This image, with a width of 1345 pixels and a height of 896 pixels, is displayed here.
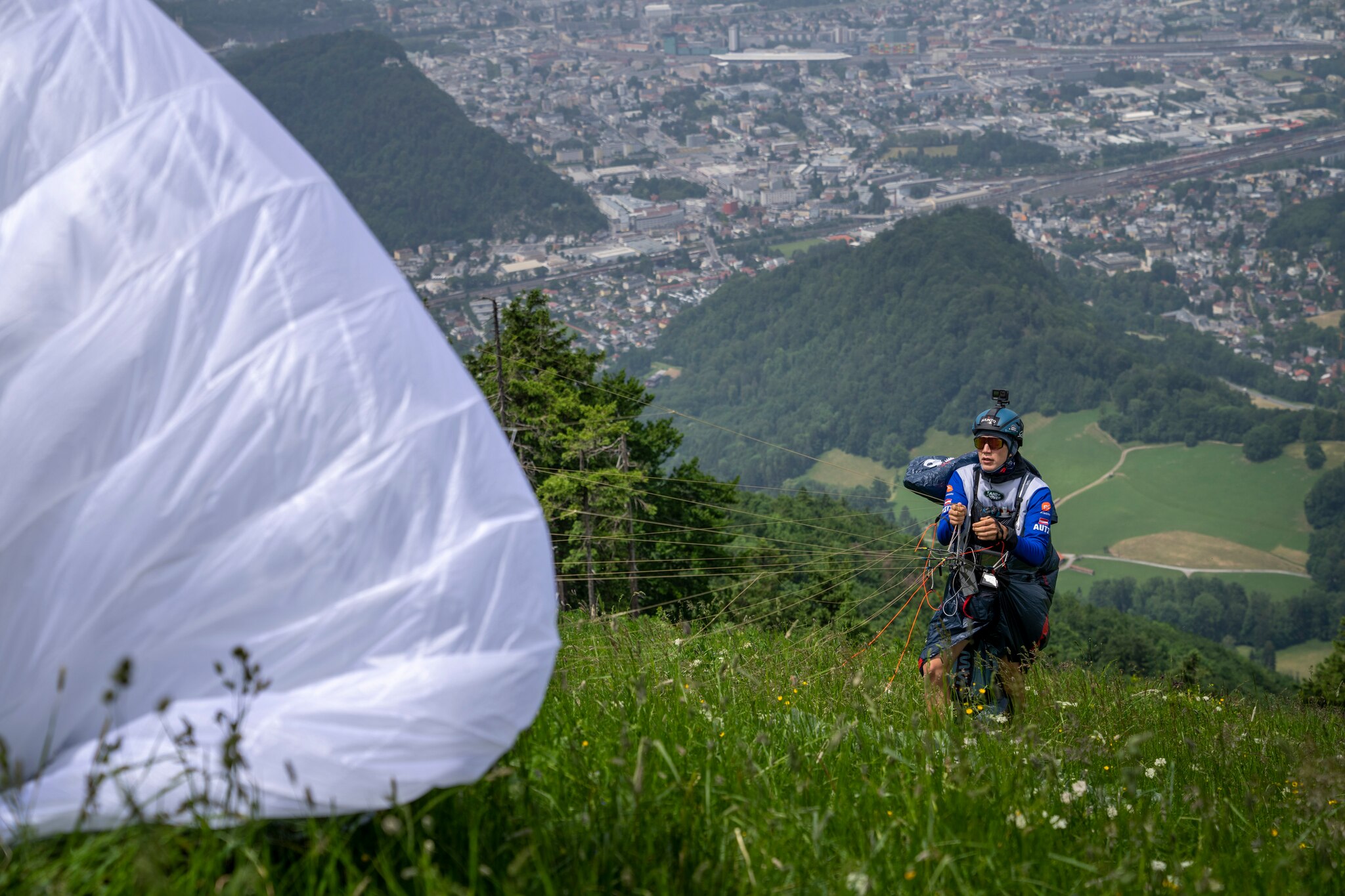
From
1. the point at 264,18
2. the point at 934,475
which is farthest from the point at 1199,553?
the point at 264,18

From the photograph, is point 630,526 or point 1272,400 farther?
point 1272,400

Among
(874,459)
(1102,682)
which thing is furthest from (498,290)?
(1102,682)

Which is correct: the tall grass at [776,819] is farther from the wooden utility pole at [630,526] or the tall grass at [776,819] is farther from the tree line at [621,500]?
the wooden utility pole at [630,526]

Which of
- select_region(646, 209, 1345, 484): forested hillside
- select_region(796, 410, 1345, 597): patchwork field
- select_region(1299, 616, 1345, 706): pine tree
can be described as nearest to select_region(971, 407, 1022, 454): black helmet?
select_region(1299, 616, 1345, 706): pine tree

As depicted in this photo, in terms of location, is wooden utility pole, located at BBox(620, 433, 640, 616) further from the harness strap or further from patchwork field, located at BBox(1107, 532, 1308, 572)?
patchwork field, located at BBox(1107, 532, 1308, 572)

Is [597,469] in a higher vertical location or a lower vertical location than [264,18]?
lower

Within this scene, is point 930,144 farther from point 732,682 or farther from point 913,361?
point 732,682

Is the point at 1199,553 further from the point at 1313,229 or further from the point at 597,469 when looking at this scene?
the point at 1313,229
